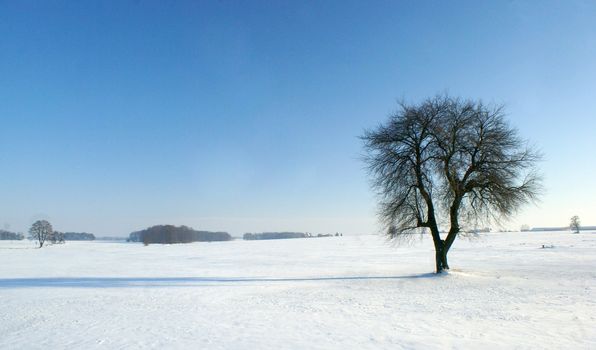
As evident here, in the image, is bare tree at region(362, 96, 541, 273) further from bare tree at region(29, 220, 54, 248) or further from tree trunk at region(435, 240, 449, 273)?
bare tree at region(29, 220, 54, 248)

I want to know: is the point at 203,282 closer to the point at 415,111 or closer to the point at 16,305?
the point at 16,305

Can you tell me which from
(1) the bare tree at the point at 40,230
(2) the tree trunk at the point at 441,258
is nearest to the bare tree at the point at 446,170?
(2) the tree trunk at the point at 441,258

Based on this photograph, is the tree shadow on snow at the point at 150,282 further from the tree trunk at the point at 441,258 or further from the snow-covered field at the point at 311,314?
the tree trunk at the point at 441,258

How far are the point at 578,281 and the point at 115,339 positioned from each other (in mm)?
22414

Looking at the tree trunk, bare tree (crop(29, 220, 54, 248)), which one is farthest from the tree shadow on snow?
bare tree (crop(29, 220, 54, 248))

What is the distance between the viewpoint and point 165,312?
13.9 meters

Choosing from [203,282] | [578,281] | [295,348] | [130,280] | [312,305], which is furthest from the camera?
[130,280]

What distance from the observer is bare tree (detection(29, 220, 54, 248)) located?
346 feet

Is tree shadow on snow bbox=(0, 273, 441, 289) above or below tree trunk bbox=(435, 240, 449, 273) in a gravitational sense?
below

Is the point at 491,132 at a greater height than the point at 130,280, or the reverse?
the point at 491,132

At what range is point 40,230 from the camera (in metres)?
106

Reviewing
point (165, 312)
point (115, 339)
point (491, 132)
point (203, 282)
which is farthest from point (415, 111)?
point (115, 339)

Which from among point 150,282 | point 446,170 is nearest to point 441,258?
point 446,170

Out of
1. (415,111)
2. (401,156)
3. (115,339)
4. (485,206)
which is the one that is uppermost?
(415,111)
